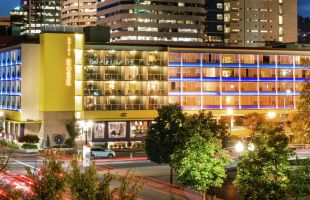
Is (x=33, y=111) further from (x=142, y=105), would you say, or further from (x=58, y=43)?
(x=142, y=105)

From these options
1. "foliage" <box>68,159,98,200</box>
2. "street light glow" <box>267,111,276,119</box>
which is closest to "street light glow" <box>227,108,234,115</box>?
"street light glow" <box>267,111,276,119</box>

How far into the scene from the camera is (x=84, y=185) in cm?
2538

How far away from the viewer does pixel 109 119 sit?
10419cm

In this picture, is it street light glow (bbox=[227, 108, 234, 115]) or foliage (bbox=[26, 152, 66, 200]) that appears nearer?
foliage (bbox=[26, 152, 66, 200])

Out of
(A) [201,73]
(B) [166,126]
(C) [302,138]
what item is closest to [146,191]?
(B) [166,126]

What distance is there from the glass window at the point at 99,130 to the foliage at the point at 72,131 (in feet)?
18.9

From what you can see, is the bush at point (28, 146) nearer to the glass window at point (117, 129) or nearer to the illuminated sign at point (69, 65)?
the illuminated sign at point (69, 65)

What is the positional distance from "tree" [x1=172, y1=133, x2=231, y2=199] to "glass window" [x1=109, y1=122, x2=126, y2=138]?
60098 mm

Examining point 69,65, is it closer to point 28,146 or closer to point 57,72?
point 57,72

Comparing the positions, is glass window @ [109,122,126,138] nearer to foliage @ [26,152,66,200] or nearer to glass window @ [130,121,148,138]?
glass window @ [130,121,148,138]

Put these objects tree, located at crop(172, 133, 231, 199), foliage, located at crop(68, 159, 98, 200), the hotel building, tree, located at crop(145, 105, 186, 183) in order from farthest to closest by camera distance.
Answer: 1. the hotel building
2. tree, located at crop(145, 105, 186, 183)
3. tree, located at crop(172, 133, 231, 199)
4. foliage, located at crop(68, 159, 98, 200)

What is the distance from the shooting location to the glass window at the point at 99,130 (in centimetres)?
10311

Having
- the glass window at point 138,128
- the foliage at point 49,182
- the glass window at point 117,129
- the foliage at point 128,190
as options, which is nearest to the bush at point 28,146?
the glass window at point 117,129

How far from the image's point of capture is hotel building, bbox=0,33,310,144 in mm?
99562
